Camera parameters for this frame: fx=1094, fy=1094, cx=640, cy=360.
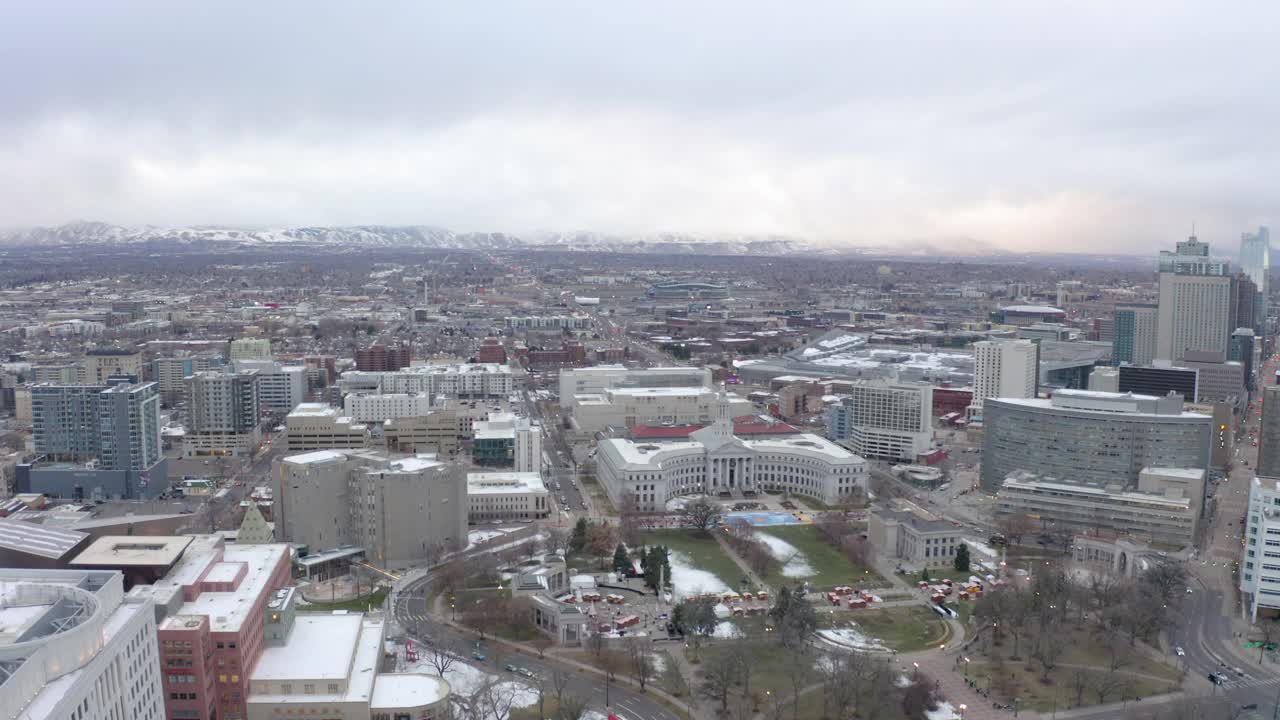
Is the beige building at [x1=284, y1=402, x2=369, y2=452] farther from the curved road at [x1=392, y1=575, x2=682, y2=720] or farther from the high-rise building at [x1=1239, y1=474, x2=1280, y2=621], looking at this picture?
the high-rise building at [x1=1239, y1=474, x2=1280, y2=621]

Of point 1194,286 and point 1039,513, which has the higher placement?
point 1194,286

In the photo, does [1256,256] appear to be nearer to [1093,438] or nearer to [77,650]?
[1093,438]

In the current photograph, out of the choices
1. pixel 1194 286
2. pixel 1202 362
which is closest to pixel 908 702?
pixel 1202 362

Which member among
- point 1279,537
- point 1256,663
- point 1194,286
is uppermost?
point 1194,286

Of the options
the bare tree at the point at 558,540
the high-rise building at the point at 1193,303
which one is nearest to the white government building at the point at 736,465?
the bare tree at the point at 558,540

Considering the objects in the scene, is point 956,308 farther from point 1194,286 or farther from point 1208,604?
point 1208,604

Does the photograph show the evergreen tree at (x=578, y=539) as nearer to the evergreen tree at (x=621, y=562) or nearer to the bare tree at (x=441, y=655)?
the evergreen tree at (x=621, y=562)
